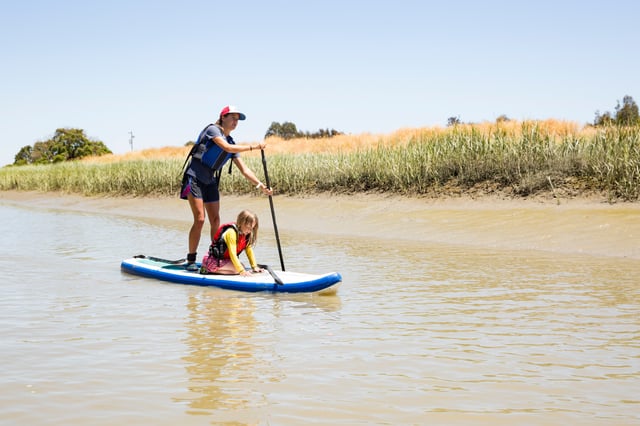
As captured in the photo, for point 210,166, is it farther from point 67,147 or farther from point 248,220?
point 67,147

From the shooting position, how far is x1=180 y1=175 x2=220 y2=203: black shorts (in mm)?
8438

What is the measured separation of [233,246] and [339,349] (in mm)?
3337

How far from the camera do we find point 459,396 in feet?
12.5

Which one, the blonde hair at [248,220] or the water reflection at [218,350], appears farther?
the blonde hair at [248,220]

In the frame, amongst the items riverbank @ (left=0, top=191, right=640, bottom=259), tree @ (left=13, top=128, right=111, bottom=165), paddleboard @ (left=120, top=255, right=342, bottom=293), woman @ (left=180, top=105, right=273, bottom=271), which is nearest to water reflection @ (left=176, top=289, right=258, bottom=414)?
paddleboard @ (left=120, top=255, right=342, bottom=293)

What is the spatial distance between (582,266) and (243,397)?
20.8 ft

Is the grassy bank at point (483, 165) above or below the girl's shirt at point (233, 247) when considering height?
above

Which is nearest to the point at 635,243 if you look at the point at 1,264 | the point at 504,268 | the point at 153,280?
the point at 504,268

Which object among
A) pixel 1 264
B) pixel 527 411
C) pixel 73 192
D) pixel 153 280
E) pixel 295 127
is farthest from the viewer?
pixel 295 127

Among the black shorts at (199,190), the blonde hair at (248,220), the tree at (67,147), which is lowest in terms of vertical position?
the blonde hair at (248,220)

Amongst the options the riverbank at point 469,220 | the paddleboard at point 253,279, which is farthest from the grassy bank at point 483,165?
the paddleboard at point 253,279

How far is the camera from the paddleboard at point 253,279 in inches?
282

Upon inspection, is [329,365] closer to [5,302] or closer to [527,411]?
[527,411]

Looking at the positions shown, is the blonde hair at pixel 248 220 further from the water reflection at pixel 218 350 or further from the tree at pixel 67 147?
the tree at pixel 67 147
